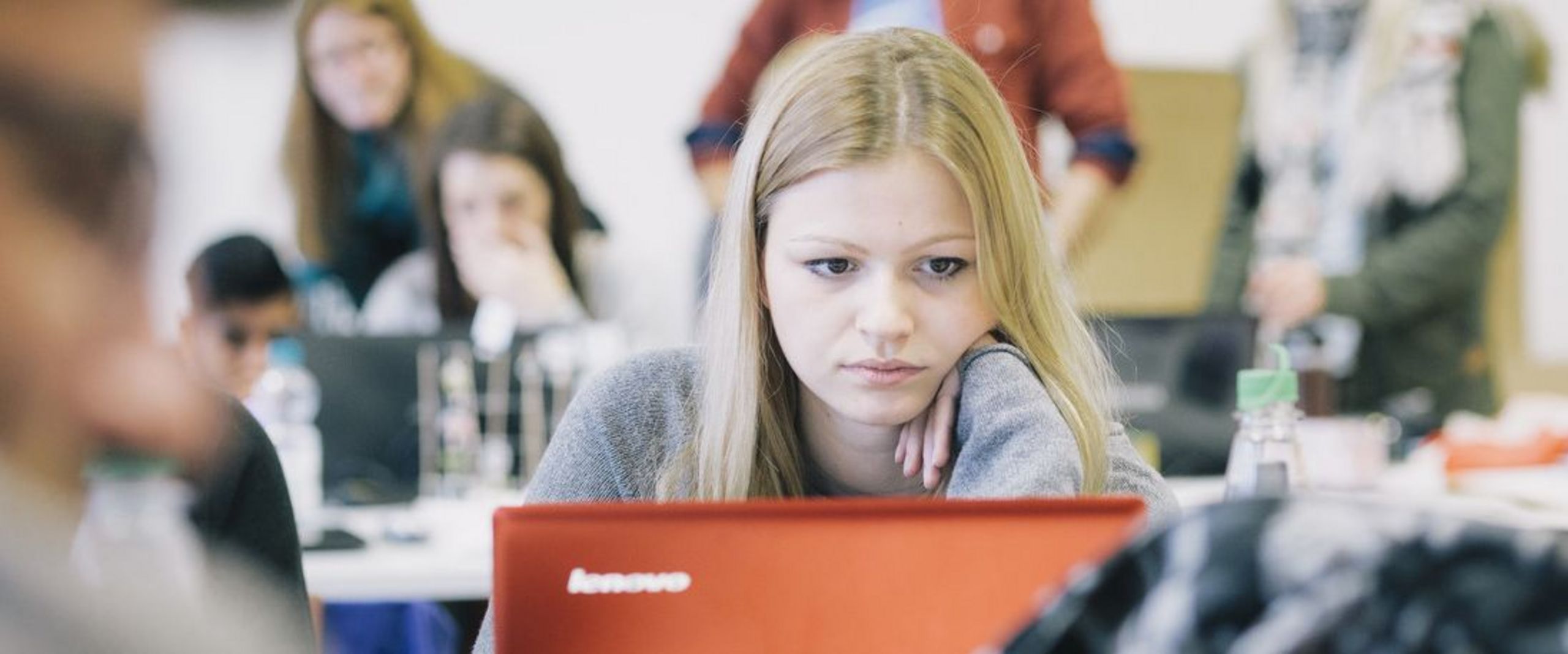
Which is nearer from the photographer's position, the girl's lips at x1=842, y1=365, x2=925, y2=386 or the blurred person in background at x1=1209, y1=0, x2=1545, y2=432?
the girl's lips at x1=842, y1=365, x2=925, y2=386

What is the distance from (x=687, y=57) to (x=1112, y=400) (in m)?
2.94

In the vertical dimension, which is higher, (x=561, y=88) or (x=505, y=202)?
(x=561, y=88)

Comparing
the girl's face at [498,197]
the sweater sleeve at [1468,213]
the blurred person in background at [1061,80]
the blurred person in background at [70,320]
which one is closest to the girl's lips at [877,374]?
the blurred person in background at [70,320]

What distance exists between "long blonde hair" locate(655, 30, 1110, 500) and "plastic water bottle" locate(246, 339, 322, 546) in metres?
1.17

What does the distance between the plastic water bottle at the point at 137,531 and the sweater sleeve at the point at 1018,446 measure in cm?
59

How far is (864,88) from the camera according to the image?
1.09 m

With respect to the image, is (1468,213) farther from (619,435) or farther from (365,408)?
(619,435)

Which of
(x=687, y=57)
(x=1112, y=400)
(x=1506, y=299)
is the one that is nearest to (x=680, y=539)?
(x=1112, y=400)

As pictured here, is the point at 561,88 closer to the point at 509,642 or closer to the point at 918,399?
the point at 918,399

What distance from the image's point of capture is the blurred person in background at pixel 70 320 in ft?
0.79

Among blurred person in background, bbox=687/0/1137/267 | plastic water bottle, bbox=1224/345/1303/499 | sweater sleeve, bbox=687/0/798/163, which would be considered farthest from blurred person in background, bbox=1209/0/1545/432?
plastic water bottle, bbox=1224/345/1303/499

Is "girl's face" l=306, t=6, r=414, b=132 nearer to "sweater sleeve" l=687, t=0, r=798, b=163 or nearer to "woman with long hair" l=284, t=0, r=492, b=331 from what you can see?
"woman with long hair" l=284, t=0, r=492, b=331

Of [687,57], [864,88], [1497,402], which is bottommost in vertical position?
[1497,402]

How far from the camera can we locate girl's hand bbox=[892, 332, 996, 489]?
3.42ft
